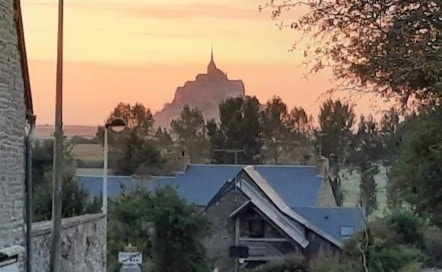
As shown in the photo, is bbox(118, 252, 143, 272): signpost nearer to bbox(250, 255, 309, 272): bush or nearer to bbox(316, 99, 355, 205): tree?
bbox(250, 255, 309, 272): bush

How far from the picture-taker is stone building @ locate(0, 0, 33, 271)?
9.55 metres

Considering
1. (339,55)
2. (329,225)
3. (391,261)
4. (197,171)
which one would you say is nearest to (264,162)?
(197,171)

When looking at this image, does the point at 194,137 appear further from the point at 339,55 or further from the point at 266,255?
the point at 339,55

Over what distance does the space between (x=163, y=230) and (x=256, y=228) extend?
32.2 feet

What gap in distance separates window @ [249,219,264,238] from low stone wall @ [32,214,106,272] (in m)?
17.9

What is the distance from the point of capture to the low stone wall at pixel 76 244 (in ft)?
36.9

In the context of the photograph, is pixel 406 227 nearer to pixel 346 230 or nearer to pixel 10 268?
pixel 346 230

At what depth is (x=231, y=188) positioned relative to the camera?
34000 mm

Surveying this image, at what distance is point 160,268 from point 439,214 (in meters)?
10.5

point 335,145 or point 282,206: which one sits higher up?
point 335,145

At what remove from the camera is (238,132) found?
172 ft

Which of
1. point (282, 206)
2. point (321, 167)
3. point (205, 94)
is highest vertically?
point (205, 94)

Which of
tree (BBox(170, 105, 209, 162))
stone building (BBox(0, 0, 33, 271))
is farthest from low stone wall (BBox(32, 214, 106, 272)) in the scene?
tree (BBox(170, 105, 209, 162))

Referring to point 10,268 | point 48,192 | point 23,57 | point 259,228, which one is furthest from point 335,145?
point 10,268
